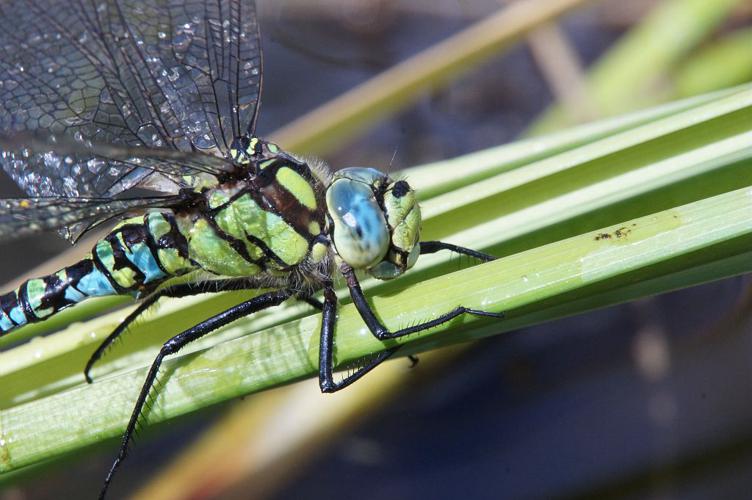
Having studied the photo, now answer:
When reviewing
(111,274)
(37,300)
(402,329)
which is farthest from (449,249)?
(37,300)

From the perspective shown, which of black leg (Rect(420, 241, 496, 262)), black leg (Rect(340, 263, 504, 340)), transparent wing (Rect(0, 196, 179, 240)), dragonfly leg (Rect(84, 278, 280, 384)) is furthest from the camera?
dragonfly leg (Rect(84, 278, 280, 384))

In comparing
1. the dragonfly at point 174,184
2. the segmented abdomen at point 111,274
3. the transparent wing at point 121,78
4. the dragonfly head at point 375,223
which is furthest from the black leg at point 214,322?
the transparent wing at point 121,78

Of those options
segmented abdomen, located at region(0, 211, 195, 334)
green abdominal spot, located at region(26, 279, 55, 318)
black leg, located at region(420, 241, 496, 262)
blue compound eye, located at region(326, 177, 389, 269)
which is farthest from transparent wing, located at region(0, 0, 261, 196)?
black leg, located at region(420, 241, 496, 262)

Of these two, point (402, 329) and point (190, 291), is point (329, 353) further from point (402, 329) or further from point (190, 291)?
point (190, 291)

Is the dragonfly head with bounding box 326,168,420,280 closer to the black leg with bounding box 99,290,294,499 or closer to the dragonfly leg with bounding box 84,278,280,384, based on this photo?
the black leg with bounding box 99,290,294,499

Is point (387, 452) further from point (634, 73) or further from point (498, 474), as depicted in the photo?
point (634, 73)

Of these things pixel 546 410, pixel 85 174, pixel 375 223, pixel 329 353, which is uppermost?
pixel 85 174
